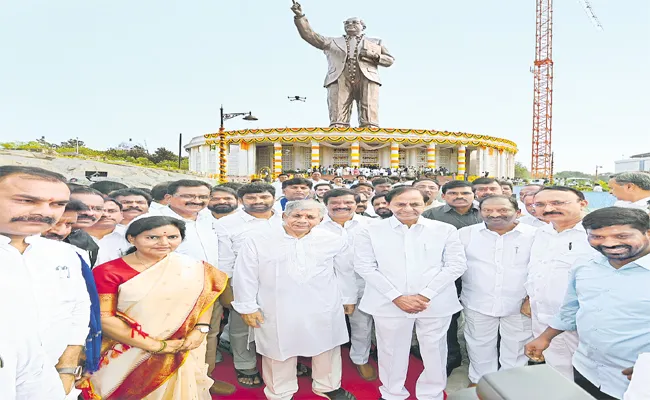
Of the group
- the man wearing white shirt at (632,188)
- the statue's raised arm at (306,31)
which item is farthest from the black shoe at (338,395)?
the statue's raised arm at (306,31)

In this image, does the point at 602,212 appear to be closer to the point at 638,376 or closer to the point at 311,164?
the point at 638,376

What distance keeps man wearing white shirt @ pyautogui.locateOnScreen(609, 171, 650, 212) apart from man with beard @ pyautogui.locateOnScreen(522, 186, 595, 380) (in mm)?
1394

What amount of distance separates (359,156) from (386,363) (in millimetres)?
22320

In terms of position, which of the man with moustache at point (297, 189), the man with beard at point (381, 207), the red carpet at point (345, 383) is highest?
the man with moustache at point (297, 189)

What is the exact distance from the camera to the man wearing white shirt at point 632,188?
3865 millimetres

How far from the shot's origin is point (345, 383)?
3613 mm

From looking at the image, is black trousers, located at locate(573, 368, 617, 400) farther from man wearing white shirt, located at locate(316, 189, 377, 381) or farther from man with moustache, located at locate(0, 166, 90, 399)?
man with moustache, located at locate(0, 166, 90, 399)

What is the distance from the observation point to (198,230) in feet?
11.8

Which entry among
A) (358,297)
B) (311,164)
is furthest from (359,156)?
(358,297)

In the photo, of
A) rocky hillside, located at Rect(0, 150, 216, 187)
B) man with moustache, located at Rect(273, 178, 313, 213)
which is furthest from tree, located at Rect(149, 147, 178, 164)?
man with moustache, located at Rect(273, 178, 313, 213)

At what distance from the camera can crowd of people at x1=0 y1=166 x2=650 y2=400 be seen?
Answer: 1.81 m

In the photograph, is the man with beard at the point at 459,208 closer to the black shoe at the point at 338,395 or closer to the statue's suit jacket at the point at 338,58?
the black shoe at the point at 338,395

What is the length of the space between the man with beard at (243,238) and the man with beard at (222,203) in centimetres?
30

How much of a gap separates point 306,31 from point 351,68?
3.12 m
